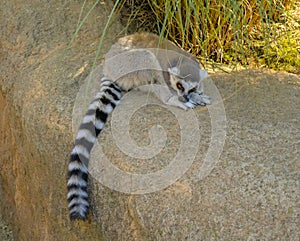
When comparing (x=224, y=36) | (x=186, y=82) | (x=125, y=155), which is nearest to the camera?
(x=125, y=155)

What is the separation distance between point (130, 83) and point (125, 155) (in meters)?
0.54

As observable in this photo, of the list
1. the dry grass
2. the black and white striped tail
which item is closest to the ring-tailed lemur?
the black and white striped tail

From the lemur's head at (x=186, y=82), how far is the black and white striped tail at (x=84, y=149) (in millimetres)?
266

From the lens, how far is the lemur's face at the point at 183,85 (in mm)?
2416

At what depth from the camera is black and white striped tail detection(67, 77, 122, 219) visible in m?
2.09

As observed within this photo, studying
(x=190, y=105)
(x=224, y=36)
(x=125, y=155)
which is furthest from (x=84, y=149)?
(x=224, y=36)

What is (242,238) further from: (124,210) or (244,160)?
(124,210)

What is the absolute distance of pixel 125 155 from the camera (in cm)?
210

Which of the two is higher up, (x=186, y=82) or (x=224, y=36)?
(x=186, y=82)

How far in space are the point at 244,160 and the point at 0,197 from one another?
1.78 meters

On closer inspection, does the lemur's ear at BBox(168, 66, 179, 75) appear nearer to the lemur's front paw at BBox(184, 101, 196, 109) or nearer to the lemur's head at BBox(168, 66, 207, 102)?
the lemur's head at BBox(168, 66, 207, 102)

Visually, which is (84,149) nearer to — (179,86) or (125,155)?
(125,155)

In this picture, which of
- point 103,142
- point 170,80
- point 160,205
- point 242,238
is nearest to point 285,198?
point 242,238

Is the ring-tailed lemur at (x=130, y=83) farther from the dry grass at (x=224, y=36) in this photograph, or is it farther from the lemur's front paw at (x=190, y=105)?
the dry grass at (x=224, y=36)
